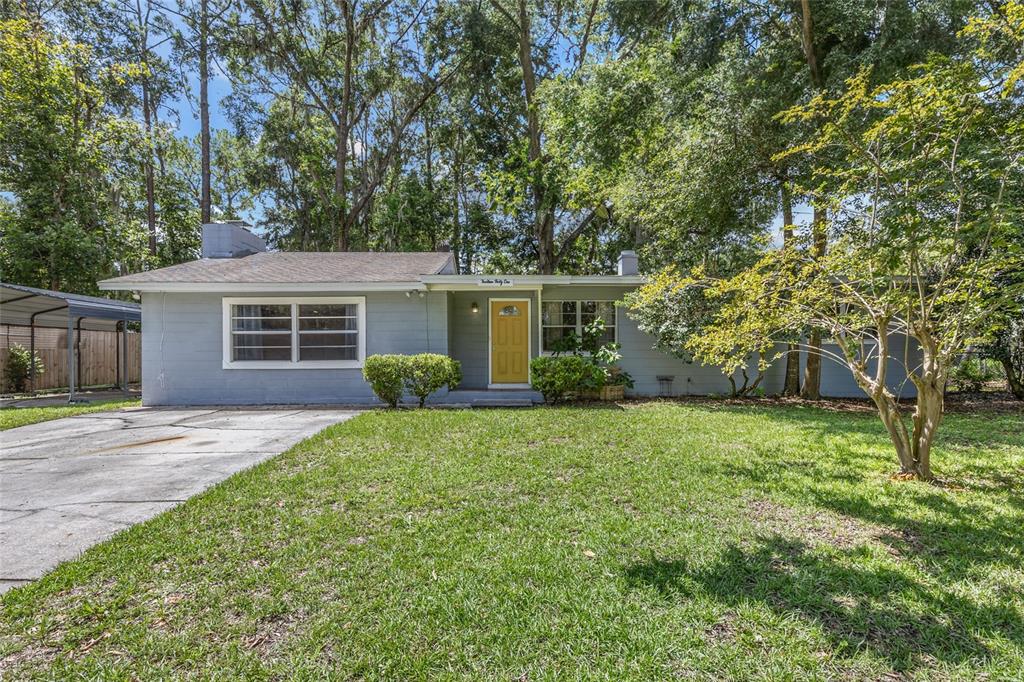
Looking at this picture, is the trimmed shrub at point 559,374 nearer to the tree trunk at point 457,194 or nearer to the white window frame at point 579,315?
the white window frame at point 579,315

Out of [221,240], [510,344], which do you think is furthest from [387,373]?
[221,240]

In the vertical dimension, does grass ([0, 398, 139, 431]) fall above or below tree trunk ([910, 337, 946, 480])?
below

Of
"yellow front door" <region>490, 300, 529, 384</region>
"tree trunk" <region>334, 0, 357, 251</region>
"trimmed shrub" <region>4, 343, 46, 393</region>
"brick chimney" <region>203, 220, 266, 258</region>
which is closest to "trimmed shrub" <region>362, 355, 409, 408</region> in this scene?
"yellow front door" <region>490, 300, 529, 384</region>

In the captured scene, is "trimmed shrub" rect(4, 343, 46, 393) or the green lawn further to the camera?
"trimmed shrub" rect(4, 343, 46, 393)

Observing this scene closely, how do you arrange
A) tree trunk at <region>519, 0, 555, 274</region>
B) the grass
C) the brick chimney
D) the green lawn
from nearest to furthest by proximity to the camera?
the green lawn < the grass < the brick chimney < tree trunk at <region>519, 0, 555, 274</region>

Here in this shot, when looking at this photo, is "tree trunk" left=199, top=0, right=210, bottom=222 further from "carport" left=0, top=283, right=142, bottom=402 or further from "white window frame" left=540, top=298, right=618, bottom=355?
"white window frame" left=540, top=298, right=618, bottom=355

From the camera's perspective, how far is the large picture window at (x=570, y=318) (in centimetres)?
1063

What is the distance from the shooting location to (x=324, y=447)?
5.34m

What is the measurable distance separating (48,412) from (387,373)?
6.12m

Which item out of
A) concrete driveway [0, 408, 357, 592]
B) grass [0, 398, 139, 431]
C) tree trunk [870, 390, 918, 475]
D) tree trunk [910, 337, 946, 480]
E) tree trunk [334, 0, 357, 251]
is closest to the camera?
concrete driveway [0, 408, 357, 592]

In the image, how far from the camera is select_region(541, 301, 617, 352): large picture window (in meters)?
10.6

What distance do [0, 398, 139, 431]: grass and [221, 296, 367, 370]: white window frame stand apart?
2.30 m

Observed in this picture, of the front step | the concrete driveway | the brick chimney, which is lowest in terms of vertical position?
the concrete driveway

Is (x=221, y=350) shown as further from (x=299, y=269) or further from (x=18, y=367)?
(x=18, y=367)
